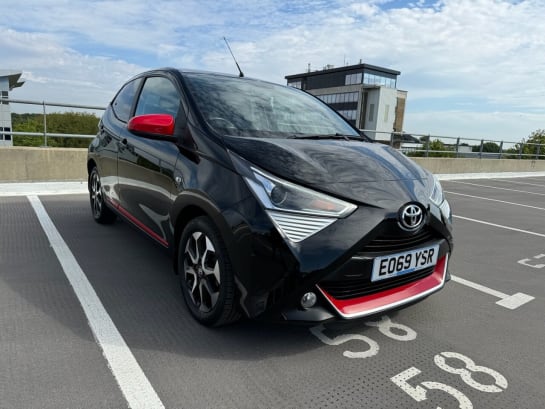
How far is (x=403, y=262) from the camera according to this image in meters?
2.26

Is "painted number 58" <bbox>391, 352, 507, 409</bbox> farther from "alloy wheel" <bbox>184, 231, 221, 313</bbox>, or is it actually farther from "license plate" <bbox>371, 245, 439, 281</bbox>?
"alloy wheel" <bbox>184, 231, 221, 313</bbox>

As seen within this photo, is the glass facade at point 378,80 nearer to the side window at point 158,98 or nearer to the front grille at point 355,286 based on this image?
the side window at point 158,98

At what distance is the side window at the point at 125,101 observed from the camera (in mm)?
3836

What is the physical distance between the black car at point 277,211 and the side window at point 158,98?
0.07ft

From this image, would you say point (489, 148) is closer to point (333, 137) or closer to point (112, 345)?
point (333, 137)

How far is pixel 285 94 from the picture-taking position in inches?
138

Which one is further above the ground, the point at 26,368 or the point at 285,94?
the point at 285,94

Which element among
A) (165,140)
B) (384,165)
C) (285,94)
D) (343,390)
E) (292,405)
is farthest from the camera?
(285,94)

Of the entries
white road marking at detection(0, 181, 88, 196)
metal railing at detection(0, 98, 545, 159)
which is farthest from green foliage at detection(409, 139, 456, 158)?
white road marking at detection(0, 181, 88, 196)

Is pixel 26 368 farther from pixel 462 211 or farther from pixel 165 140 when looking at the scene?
pixel 462 211

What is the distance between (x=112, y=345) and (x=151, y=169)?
4.18 ft

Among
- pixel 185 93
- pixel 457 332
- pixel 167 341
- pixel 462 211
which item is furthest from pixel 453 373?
pixel 462 211

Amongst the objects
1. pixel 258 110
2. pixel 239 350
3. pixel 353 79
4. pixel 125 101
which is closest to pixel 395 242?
pixel 239 350

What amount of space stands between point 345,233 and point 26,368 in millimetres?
1704
